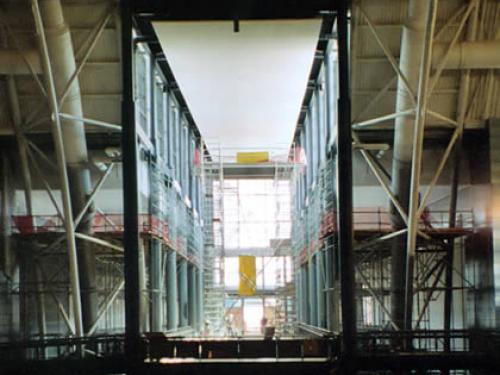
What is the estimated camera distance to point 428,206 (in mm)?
28703

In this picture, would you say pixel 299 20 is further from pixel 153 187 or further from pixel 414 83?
pixel 153 187

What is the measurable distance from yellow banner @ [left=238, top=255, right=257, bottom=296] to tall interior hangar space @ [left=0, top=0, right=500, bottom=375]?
4722 mm

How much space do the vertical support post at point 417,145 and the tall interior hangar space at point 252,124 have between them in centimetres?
6

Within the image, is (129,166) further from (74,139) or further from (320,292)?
(320,292)

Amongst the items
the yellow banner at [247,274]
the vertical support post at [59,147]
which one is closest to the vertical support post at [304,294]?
the yellow banner at [247,274]

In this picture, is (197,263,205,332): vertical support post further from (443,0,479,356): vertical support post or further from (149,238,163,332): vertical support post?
(443,0,479,356): vertical support post

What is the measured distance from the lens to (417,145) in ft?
62.0

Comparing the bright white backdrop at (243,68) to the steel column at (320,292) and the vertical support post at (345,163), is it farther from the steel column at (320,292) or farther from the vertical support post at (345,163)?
the steel column at (320,292)

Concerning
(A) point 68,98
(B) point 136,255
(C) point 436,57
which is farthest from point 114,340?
(C) point 436,57

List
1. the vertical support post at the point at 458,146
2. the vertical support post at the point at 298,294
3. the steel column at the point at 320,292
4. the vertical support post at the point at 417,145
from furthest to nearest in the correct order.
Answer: the vertical support post at the point at 298,294, the steel column at the point at 320,292, the vertical support post at the point at 458,146, the vertical support post at the point at 417,145

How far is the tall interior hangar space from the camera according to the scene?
61.3 ft

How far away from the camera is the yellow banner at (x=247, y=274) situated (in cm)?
3588

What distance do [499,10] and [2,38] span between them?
1461 cm

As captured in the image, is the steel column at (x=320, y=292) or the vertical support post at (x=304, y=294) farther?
the vertical support post at (x=304, y=294)
